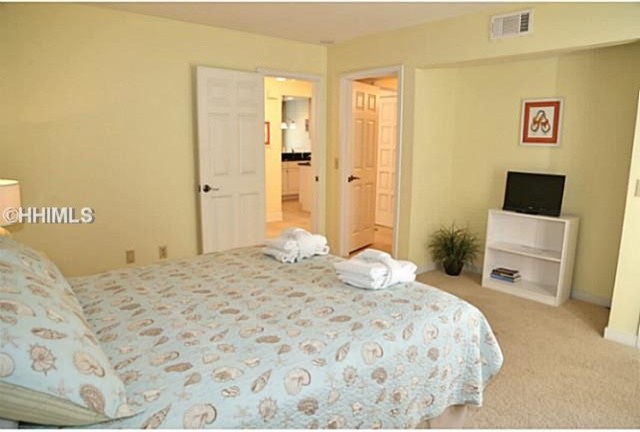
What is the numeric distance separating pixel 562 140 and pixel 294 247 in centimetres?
279

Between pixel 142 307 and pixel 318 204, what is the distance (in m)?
3.44

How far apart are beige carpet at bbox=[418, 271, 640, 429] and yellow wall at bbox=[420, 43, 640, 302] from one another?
0.68 metres

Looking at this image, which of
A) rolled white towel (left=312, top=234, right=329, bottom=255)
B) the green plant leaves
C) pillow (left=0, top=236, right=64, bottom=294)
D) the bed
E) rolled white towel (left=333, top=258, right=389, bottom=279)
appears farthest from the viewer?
the green plant leaves

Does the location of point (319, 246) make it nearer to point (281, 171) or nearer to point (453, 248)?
point (453, 248)

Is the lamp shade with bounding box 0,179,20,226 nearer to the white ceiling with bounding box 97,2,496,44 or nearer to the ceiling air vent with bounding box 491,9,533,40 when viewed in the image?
the white ceiling with bounding box 97,2,496,44

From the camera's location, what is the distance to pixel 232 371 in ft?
4.47

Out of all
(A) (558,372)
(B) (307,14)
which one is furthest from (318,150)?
(A) (558,372)

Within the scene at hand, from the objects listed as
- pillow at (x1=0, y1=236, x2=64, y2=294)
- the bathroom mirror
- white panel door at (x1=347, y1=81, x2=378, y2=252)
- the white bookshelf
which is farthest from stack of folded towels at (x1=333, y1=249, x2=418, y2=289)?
the bathroom mirror

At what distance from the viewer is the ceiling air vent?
3.28 meters

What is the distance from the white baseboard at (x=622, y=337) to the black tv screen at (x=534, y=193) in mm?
1060

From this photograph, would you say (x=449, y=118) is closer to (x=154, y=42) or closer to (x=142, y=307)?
(x=154, y=42)

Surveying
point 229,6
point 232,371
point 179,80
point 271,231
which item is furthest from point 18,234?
point 271,231

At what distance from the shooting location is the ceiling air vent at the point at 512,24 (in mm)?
3275

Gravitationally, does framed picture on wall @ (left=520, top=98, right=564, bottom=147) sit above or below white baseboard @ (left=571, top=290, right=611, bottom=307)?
above
